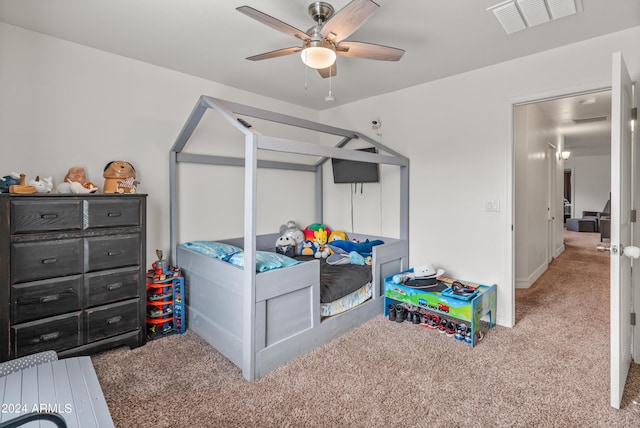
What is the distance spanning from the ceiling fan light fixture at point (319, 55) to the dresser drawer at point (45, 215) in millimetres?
1835

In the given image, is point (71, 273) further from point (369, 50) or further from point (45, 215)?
point (369, 50)

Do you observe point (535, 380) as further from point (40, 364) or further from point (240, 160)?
point (240, 160)

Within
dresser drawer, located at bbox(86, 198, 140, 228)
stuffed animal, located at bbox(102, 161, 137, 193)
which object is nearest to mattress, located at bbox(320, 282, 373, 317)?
dresser drawer, located at bbox(86, 198, 140, 228)

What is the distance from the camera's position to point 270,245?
3863mm

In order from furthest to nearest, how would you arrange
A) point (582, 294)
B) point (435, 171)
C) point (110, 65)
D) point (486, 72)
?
point (582, 294) < point (435, 171) < point (486, 72) < point (110, 65)

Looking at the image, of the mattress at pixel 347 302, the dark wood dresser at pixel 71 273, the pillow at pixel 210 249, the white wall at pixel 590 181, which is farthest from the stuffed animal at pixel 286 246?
the white wall at pixel 590 181

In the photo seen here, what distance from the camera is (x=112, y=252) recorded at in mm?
2303

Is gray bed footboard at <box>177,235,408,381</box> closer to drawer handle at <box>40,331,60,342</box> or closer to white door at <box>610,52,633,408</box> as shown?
drawer handle at <box>40,331,60,342</box>

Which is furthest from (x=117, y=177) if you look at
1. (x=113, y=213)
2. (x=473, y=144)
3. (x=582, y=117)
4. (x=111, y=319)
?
(x=582, y=117)

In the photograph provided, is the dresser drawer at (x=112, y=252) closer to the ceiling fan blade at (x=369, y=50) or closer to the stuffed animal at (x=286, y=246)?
the stuffed animal at (x=286, y=246)

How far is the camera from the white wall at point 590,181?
905 centimetres

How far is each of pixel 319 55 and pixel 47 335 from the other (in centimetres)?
251

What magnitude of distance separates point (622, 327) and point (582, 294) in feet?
7.99

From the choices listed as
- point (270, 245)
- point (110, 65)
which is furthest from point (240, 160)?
point (110, 65)
